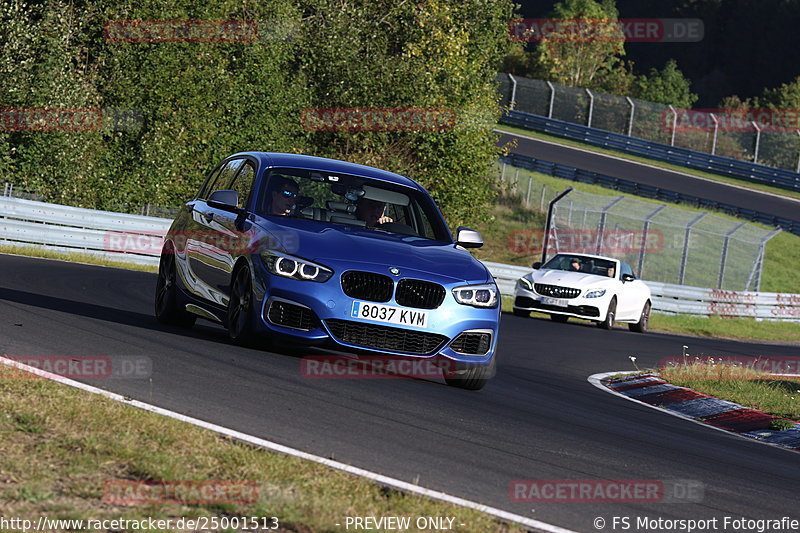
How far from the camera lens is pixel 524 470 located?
636 cm

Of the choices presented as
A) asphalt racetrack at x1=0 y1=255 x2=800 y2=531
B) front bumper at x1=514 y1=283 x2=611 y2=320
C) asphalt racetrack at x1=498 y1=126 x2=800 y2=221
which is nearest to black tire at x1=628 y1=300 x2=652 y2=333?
front bumper at x1=514 y1=283 x2=611 y2=320

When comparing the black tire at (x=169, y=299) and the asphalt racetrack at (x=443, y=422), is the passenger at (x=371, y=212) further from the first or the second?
the black tire at (x=169, y=299)

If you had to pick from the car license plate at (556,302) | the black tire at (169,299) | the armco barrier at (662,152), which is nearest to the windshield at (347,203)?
the black tire at (169,299)

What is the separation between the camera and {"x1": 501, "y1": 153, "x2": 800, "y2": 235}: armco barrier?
45.2 metres

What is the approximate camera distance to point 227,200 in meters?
9.67

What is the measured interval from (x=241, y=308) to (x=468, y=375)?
1.85 meters

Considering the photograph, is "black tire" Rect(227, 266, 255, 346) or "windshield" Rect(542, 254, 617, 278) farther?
"windshield" Rect(542, 254, 617, 278)

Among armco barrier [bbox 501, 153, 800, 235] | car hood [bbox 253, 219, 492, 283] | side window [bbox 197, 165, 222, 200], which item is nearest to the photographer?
car hood [bbox 253, 219, 492, 283]

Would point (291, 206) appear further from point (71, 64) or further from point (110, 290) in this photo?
point (71, 64)

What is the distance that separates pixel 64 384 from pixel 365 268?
259 cm

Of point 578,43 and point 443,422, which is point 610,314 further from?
point 578,43

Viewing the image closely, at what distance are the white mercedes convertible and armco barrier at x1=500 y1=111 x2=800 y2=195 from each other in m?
32.2

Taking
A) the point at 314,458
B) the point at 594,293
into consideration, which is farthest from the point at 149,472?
the point at 594,293

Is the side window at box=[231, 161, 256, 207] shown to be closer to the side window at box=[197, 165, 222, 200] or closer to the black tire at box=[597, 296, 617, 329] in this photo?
the side window at box=[197, 165, 222, 200]
